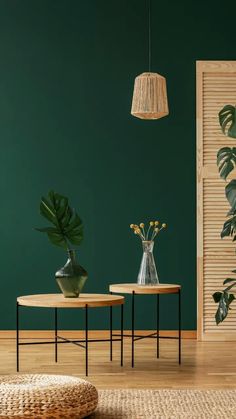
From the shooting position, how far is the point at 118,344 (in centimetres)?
625

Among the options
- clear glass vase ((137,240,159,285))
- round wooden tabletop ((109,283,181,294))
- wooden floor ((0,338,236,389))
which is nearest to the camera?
wooden floor ((0,338,236,389))

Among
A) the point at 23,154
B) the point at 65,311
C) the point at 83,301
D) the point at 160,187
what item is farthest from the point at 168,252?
the point at 83,301

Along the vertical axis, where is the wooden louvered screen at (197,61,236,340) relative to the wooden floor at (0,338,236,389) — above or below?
above

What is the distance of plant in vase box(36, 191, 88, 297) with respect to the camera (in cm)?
502

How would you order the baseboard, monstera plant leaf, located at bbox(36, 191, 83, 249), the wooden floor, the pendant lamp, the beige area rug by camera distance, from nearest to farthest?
the beige area rug
the wooden floor
monstera plant leaf, located at bbox(36, 191, 83, 249)
the pendant lamp
the baseboard

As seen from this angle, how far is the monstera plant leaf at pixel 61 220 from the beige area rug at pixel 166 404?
42.1 inches

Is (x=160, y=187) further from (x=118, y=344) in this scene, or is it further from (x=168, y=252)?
(x=118, y=344)

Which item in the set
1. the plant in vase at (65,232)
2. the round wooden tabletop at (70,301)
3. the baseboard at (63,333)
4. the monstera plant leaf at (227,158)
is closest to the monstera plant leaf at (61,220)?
the plant in vase at (65,232)

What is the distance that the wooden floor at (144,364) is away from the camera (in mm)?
4684

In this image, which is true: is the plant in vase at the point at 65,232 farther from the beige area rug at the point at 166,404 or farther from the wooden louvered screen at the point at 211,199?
the wooden louvered screen at the point at 211,199

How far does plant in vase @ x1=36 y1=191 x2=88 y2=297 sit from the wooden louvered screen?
167 cm

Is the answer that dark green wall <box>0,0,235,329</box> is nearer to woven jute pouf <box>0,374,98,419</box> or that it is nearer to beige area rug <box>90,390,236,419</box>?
beige area rug <box>90,390,236,419</box>

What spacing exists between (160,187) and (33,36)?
1.51 metres

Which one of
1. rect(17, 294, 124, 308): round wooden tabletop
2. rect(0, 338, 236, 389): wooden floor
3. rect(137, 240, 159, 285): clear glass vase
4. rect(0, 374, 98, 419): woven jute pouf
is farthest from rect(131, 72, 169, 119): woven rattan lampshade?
rect(0, 374, 98, 419): woven jute pouf
